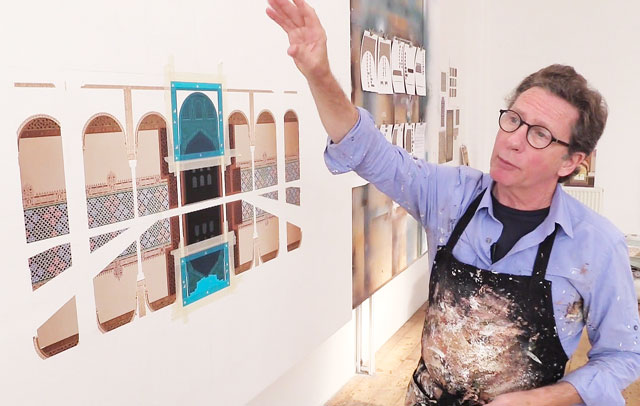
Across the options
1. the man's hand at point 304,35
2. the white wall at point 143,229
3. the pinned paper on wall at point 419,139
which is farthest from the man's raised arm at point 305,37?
the pinned paper on wall at point 419,139

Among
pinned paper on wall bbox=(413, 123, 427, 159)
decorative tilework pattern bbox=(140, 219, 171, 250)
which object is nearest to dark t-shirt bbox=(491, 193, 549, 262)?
decorative tilework pattern bbox=(140, 219, 171, 250)

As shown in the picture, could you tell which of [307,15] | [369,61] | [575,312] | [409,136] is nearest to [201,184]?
[307,15]

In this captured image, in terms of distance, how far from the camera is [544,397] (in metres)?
1.50

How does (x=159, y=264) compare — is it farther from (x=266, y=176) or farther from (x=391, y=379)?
(x=391, y=379)

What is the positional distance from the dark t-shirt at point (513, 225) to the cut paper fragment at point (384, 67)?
1.32 meters

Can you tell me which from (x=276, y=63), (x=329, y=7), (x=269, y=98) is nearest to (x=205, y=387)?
(x=269, y=98)

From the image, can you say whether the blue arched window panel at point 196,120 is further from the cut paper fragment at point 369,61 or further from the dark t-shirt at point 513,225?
the cut paper fragment at point 369,61

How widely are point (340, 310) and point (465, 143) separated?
8.72 feet

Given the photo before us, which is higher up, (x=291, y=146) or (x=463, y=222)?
(x=291, y=146)

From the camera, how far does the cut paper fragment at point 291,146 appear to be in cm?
199

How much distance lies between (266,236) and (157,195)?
0.51 meters

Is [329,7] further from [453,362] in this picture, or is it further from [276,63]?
[453,362]

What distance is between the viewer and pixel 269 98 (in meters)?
1.87

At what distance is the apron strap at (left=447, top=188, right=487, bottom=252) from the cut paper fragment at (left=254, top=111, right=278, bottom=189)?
0.61 metres
